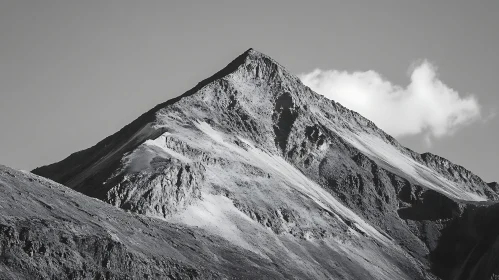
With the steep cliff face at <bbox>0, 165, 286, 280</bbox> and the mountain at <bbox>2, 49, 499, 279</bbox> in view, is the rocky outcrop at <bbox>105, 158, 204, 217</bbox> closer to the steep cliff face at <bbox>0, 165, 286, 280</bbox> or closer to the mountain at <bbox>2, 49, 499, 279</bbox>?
the mountain at <bbox>2, 49, 499, 279</bbox>

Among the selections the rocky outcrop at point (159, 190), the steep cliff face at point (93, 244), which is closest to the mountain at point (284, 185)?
the rocky outcrop at point (159, 190)

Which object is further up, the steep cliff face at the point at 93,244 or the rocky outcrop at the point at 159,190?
the rocky outcrop at the point at 159,190

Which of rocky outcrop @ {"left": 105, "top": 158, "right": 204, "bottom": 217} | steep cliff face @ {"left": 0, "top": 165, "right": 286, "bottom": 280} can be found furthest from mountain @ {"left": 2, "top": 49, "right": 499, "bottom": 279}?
steep cliff face @ {"left": 0, "top": 165, "right": 286, "bottom": 280}

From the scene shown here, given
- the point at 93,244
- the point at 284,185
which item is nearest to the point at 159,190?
the point at 93,244

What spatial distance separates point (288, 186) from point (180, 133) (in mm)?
15893

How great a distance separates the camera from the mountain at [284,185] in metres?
68.4

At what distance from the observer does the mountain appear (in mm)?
68438

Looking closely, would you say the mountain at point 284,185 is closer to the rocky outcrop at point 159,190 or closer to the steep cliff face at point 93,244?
the rocky outcrop at point 159,190

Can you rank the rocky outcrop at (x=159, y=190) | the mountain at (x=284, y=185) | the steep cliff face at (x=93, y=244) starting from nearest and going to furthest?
the steep cliff face at (x=93, y=244) < the rocky outcrop at (x=159, y=190) < the mountain at (x=284, y=185)

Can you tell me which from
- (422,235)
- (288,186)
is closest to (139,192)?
(288,186)

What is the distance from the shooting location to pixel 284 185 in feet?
280

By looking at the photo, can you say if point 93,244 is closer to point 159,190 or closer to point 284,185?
point 159,190

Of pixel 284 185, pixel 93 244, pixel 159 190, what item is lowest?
pixel 93 244

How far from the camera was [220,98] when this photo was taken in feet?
345
